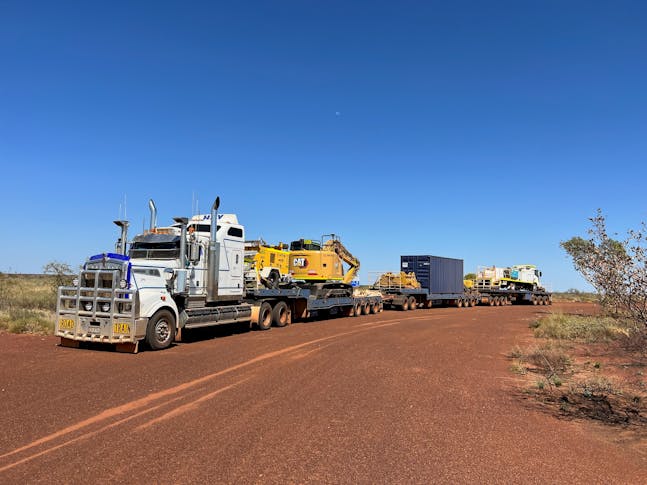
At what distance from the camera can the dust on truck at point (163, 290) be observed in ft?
41.4

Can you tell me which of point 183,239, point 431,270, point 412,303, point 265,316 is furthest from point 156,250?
point 431,270

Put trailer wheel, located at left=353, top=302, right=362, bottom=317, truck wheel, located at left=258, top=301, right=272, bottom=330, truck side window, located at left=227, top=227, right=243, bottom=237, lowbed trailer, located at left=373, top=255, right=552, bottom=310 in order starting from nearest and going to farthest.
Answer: truck side window, located at left=227, top=227, right=243, bottom=237 → truck wheel, located at left=258, top=301, right=272, bottom=330 → trailer wheel, located at left=353, top=302, right=362, bottom=317 → lowbed trailer, located at left=373, top=255, right=552, bottom=310

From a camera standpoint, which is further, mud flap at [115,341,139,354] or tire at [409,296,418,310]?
tire at [409,296,418,310]

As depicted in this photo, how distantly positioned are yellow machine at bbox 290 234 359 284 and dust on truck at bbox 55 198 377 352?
4685 mm

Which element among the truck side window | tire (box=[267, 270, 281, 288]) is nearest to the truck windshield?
the truck side window

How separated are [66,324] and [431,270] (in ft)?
95.2

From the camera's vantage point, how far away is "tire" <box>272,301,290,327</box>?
20406mm

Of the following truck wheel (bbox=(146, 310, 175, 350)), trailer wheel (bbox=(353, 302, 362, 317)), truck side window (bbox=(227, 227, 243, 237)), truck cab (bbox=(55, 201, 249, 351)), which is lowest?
trailer wheel (bbox=(353, 302, 362, 317))

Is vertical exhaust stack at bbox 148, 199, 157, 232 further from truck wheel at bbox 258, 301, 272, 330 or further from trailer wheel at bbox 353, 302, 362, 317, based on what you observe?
trailer wheel at bbox 353, 302, 362, 317

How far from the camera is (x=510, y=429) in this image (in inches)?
260

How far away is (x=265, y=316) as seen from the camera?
19.8 metres

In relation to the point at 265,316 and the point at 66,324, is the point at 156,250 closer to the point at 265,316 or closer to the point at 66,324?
the point at 66,324

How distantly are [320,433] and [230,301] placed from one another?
11.5 meters

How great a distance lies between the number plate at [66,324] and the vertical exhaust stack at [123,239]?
2.89 m
